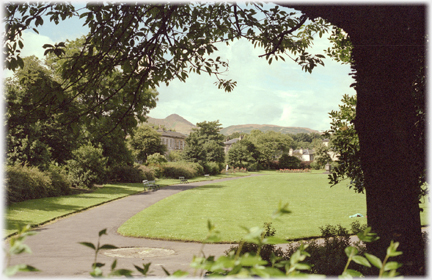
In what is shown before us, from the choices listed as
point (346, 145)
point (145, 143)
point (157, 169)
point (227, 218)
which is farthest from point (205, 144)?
point (346, 145)

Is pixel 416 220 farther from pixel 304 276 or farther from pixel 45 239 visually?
pixel 45 239

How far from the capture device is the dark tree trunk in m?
4.67

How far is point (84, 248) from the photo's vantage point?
9.83 m

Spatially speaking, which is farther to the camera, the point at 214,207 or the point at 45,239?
the point at 214,207

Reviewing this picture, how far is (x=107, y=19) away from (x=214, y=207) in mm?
14712

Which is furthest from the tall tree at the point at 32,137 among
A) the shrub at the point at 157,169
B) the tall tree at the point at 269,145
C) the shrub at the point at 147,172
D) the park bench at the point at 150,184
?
the tall tree at the point at 269,145

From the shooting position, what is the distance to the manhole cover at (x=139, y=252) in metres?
9.24

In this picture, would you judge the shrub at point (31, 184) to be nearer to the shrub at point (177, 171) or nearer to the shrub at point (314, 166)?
A: the shrub at point (177, 171)

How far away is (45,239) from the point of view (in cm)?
1075

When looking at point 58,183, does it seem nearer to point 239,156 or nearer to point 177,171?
point 177,171

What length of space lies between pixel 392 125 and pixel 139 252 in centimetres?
751

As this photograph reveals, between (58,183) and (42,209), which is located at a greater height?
(58,183)

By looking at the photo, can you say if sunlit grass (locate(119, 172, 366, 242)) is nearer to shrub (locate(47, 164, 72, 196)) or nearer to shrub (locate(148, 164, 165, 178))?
shrub (locate(47, 164, 72, 196))

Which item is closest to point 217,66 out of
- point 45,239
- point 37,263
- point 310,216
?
point 37,263
